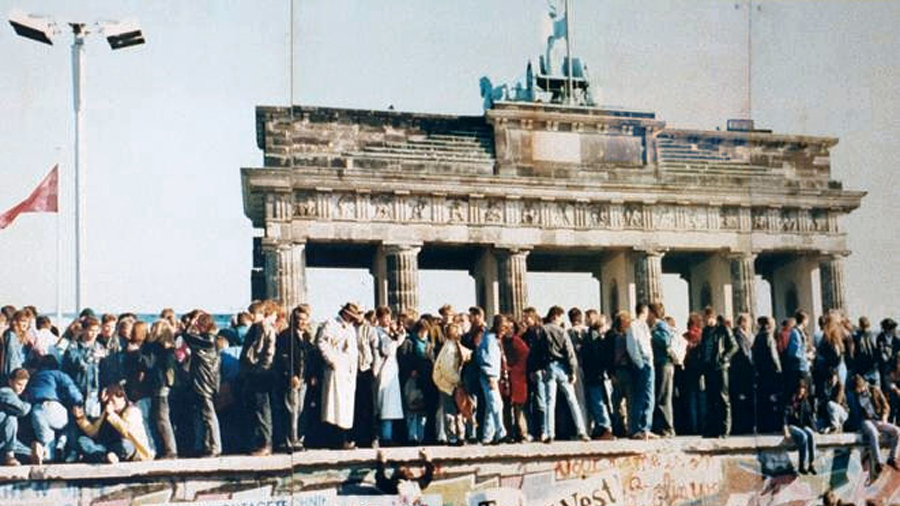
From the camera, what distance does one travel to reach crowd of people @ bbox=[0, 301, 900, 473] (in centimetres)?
1138

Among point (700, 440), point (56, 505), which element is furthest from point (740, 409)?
point (56, 505)

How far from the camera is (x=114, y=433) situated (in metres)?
11.4

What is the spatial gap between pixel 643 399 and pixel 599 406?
0.51 metres

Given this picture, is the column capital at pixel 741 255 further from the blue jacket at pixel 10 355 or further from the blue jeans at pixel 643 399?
the blue jacket at pixel 10 355

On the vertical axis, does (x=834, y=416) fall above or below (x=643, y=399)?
below

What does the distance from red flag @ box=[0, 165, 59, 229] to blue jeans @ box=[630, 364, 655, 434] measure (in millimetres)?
6606

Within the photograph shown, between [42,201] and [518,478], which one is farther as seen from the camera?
[518,478]

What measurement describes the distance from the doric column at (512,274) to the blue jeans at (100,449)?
6881 millimetres

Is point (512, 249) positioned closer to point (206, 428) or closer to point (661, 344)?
point (661, 344)

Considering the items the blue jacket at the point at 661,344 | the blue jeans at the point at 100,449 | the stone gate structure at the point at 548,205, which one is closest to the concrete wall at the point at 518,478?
the blue jeans at the point at 100,449

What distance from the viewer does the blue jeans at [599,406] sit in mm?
12844

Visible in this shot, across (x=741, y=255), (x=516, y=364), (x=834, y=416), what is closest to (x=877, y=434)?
(x=834, y=416)

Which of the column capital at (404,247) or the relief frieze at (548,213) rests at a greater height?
the relief frieze at (548,213)

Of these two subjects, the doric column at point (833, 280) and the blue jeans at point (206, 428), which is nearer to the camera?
the blue jeans at point (206, 428)
